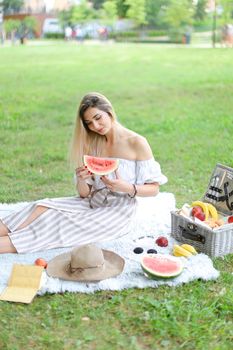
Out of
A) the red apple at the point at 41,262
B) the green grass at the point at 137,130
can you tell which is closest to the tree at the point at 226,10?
the green grass at the point at 137,130

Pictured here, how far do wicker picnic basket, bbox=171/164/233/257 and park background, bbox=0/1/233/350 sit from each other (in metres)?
0.12

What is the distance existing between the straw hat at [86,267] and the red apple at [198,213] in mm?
758

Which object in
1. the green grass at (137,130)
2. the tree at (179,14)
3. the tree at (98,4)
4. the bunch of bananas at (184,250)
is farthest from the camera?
the tree at (98,4)

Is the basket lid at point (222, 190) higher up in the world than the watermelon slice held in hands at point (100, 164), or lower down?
lower down

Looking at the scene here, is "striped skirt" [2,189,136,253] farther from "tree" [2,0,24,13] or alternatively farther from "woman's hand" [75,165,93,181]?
"tree" [2,0,24,13]

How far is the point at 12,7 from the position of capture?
18938mm

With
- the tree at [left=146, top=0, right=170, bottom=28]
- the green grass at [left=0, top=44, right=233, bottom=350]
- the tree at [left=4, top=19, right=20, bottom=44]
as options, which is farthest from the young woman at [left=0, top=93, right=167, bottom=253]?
the tree at [left=4, top=19, right=20, bottom=44]

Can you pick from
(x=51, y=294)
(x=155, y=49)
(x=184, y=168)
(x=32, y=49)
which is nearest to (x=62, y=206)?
(x=51, y=294)

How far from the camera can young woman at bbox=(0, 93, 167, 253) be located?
399 centimetres

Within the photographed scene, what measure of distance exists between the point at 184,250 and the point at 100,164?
838 mm

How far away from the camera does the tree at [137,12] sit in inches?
746

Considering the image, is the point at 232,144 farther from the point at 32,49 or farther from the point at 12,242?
the point at 32,49

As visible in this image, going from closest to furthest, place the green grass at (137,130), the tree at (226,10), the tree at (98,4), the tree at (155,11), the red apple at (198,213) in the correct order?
1. the green grass at (137,130)
2. the red apple at (198,213)
3. the tree at (226,10)
4. the tree at (155,11)
5. the tree at (98,4)

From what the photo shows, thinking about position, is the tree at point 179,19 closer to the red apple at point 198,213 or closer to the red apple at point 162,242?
the red apple at point 198,213
